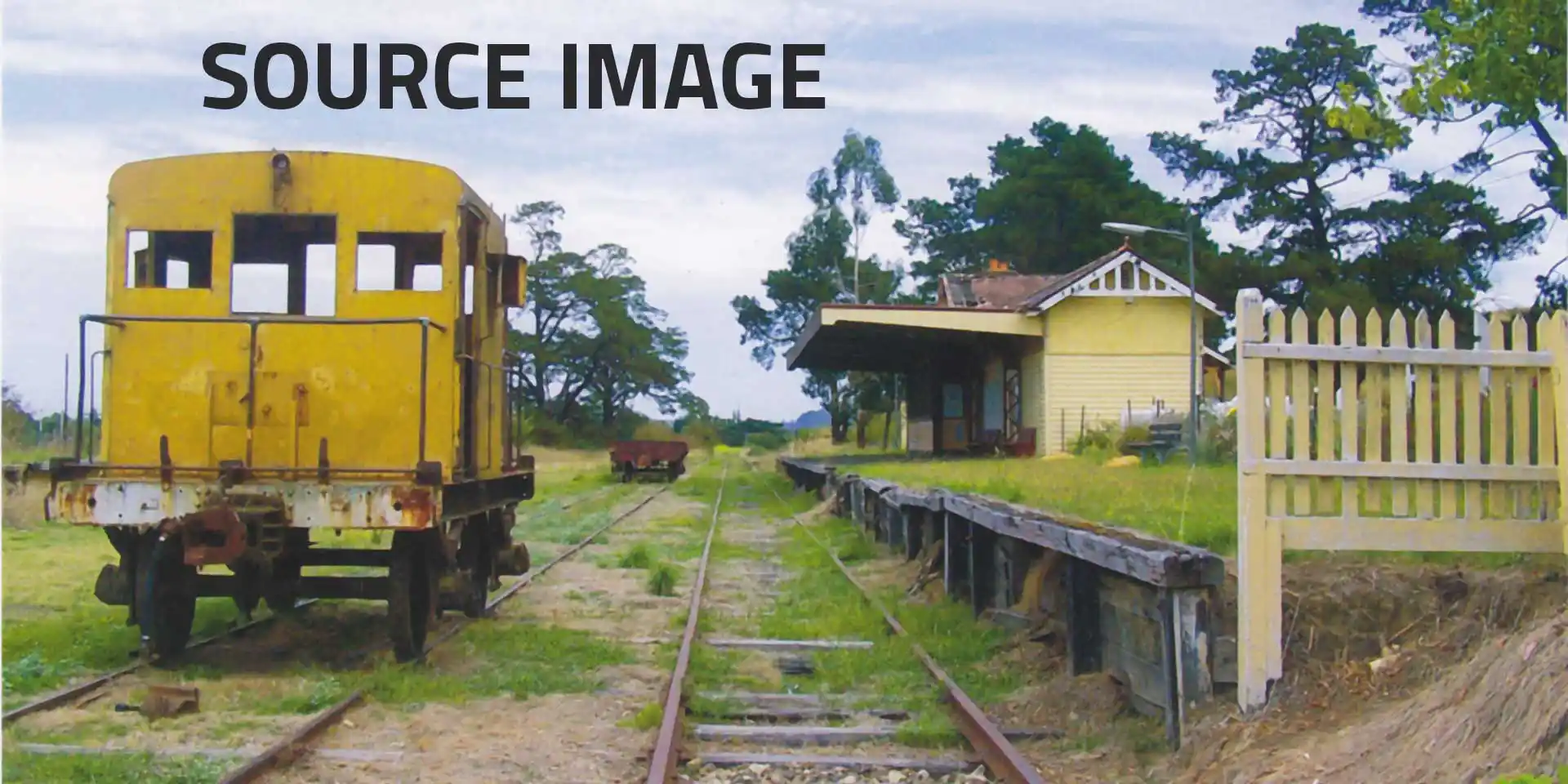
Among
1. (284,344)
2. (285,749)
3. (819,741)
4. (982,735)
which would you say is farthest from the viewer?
(284,344)

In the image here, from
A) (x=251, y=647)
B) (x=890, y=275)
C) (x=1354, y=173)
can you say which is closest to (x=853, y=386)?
(x=890, y=275)

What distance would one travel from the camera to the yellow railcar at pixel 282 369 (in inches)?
328

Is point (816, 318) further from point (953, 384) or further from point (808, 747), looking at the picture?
point (808, 747)

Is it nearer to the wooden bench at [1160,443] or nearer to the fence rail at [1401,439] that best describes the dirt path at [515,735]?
the fence rail at [1401,439]

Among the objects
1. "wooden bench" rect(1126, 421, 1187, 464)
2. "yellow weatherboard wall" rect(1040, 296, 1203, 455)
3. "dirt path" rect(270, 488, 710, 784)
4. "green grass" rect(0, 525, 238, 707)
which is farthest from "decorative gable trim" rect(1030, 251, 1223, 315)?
"dirt path" rect(270, 488, 710, 784)

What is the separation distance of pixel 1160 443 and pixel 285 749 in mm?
19968

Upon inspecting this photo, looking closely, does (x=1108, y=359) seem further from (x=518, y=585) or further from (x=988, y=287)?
(x=518, y=585)

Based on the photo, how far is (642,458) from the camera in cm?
4119

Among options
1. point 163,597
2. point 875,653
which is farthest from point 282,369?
point 875,653

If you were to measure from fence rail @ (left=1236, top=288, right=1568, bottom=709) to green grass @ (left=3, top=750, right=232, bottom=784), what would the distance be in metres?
4.38

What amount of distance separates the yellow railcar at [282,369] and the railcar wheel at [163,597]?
0.5 inches

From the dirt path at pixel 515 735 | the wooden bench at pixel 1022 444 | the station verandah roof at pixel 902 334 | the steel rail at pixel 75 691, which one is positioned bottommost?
the dirt path at pixel 515 735

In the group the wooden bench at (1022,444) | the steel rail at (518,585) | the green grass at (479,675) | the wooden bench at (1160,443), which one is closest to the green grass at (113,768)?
Answer: the green grass at (479,675)

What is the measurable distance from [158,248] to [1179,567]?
6686 mm
